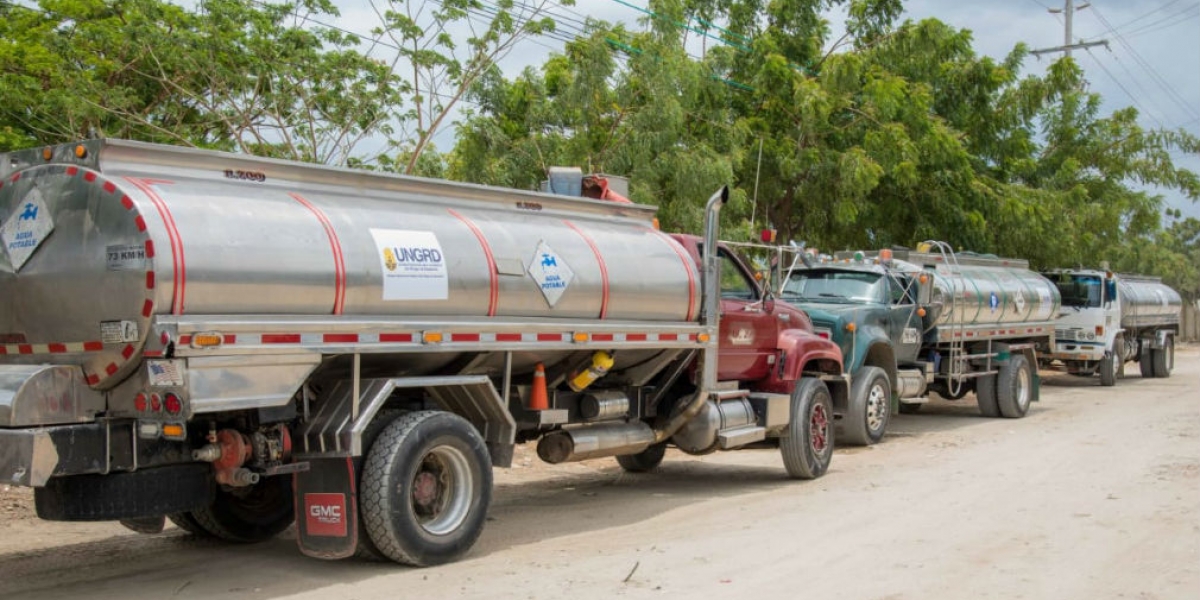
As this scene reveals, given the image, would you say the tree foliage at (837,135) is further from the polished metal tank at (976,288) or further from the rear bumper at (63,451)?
the rear bumper at (63,451)

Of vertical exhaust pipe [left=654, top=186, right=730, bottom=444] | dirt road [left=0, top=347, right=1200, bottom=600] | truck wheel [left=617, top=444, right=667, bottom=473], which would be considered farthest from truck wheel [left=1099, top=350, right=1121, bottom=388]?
vertical exhaust pipe [left=654, top=186, right=730, bottom=444]

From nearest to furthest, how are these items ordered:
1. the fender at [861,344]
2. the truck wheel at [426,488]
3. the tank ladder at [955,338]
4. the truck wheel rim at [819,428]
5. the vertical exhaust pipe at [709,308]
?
the truck wheel at [426,488], the vertical exhaust pipe at [709,308], the truck wheel rim at [819,428], the fender at [861,344], the tank ladder at [955,338]

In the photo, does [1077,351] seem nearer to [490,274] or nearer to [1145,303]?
[1145,303]

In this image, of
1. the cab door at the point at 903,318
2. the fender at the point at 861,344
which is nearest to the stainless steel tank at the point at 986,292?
the cab door at the point at 903,318

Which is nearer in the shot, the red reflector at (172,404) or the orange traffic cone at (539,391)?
the red reflector at (172,404)

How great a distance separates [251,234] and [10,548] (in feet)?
11.6

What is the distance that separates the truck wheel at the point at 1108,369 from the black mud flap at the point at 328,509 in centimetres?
2135

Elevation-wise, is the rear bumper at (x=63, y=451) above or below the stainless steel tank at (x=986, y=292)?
below

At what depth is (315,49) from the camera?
679 inches

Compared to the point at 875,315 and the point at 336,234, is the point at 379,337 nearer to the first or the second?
the point at 336,234

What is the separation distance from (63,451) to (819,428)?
789 cm

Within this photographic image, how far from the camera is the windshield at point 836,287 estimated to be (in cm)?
1592

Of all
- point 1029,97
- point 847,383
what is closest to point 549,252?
point 847,383

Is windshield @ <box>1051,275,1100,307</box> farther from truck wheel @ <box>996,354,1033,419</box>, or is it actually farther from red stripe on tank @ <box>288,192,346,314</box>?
red stripe on tank @ <box>288,192,346,314</box>
